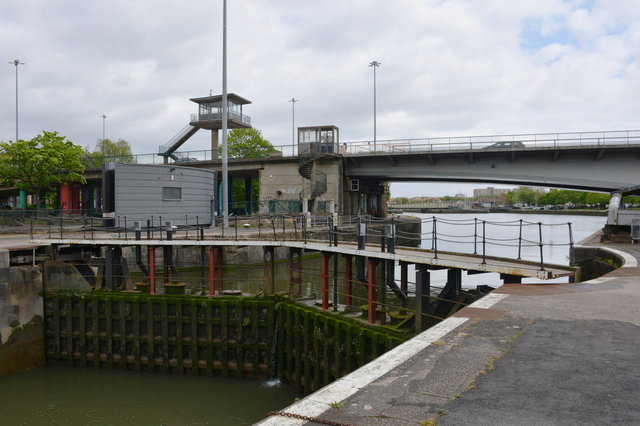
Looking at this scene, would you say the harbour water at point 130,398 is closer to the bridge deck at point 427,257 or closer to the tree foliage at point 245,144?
the bridge deck at point 427,257

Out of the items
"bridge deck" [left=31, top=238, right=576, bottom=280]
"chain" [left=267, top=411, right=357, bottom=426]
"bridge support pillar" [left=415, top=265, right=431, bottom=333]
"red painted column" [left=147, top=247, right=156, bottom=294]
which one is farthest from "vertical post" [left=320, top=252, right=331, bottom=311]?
"chain" [left=267, top=411, right=357, bottom=426]

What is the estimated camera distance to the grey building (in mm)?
23141

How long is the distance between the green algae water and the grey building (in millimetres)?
8631

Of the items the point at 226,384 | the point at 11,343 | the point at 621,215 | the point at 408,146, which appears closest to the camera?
the point at 226,384

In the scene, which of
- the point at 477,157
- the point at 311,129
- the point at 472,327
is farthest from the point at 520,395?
Result: the point at 311,129

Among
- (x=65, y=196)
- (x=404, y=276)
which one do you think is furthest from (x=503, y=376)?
(x=65, y=196)

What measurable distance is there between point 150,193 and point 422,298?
16.3 m

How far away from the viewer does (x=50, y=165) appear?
3956 centimetres

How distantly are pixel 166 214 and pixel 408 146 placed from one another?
23196mm

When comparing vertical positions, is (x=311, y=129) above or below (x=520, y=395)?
above

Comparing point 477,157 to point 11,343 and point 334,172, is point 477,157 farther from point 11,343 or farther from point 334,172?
point 11,343

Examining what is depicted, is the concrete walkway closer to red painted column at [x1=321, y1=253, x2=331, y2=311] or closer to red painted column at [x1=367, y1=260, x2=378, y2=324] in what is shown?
red painted column at [x1=367, y1=260, x2=378, y2=324]

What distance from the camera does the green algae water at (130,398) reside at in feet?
44.3

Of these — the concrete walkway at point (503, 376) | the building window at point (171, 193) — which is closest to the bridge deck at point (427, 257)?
the concrete walkway at point (503, 376)
